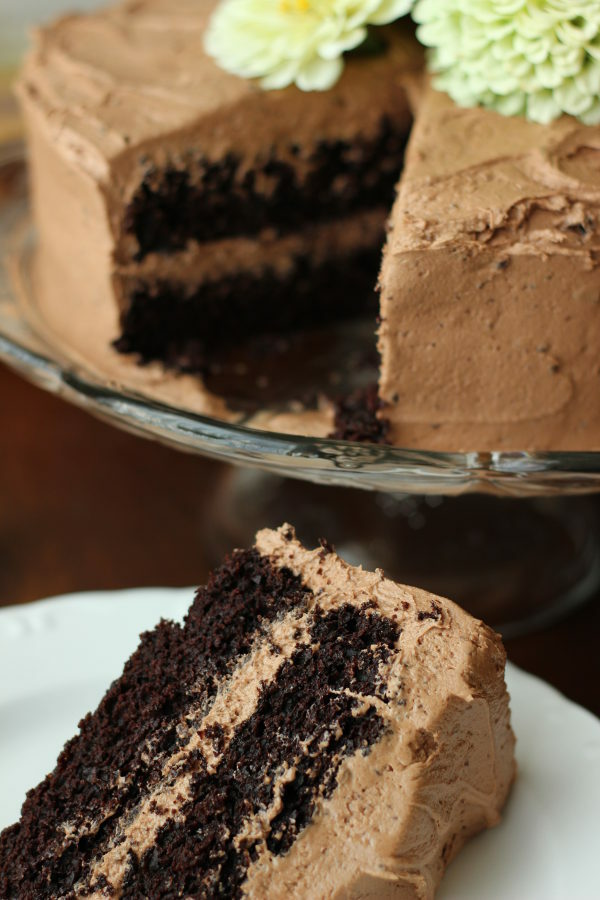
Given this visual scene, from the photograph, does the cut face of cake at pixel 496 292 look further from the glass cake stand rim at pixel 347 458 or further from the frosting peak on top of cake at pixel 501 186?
the glass cake stand rim at pixel 347 458

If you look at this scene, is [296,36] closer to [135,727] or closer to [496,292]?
[496,292]

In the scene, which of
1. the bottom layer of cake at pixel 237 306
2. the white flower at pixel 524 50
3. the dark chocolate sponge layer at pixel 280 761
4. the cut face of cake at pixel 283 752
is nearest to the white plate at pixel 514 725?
the cut face of cake at pixel 283 752

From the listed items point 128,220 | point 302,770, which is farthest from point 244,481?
point 302,770

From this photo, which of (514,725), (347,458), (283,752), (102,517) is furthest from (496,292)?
(102,517)

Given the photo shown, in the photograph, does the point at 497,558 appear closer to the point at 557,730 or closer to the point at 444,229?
the point at 557,730

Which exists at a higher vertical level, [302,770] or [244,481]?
[302,770]

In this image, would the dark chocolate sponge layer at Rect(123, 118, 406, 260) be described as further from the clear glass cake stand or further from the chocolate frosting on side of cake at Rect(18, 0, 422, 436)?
the clear glass cake stand

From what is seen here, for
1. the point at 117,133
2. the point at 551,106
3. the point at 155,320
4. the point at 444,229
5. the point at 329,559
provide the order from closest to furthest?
the point at 329,559, the point at 444,229, the point at 551,106, the point at 117,133, the point at 155,320
